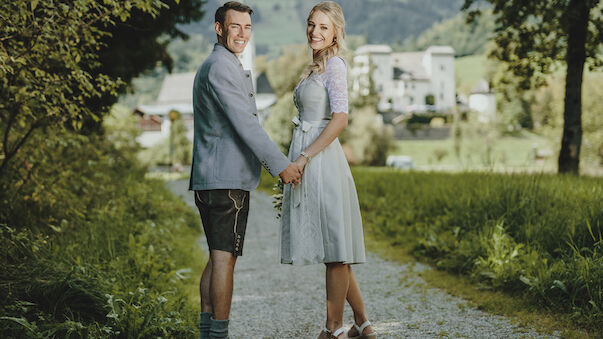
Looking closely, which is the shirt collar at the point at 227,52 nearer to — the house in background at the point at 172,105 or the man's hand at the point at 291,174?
the man's hand at the point at 291,174

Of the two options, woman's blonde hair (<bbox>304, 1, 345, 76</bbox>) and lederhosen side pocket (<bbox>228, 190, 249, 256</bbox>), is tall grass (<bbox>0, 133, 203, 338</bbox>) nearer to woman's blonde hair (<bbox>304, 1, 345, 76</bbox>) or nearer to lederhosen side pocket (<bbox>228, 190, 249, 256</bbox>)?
lederhosen side pocket (<bbox>228, 190, 249, 256</bbox>)

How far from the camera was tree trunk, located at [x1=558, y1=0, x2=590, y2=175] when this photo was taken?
34.7 ft

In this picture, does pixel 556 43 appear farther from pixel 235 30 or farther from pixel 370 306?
pixel 235 30

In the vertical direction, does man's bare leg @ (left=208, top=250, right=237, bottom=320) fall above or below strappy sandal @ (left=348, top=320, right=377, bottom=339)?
above

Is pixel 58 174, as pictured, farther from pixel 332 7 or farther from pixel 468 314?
pixel 468 314

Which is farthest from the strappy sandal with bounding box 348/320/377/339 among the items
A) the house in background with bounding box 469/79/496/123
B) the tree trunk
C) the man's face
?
the house in background with bounding box 469/79/496/123

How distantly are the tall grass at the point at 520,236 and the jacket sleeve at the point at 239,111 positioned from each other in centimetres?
233

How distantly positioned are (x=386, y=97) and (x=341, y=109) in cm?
10726

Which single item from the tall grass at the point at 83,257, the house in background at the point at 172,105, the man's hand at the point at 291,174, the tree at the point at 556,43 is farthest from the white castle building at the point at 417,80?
the man's hand at the point at 291,174

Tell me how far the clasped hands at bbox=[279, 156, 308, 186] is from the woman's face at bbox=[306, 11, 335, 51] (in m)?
0.69

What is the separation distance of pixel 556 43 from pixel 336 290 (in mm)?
11337

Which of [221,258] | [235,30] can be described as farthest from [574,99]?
[221,258]

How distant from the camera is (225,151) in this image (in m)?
3.03

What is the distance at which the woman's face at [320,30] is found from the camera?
315cm
